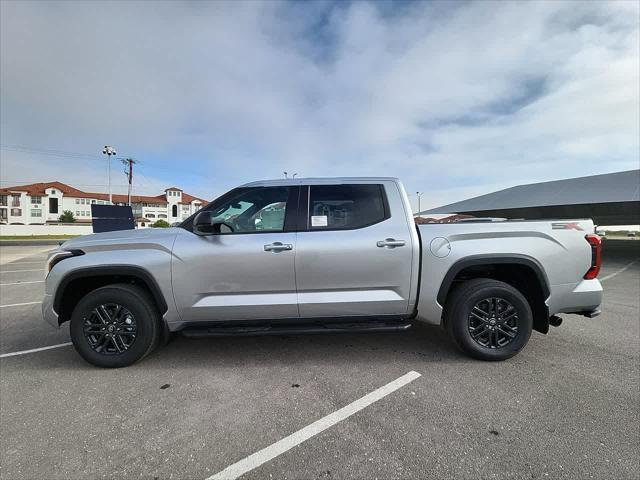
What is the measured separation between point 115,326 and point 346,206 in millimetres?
2640

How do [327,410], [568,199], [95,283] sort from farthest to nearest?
[568,199] < [95,283] < [327,410]

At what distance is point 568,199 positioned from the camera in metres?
18.0

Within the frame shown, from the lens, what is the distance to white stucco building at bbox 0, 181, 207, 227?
7031 cm

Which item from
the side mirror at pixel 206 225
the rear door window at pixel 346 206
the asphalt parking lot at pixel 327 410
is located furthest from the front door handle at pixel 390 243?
the side mirror at pixel 206 225

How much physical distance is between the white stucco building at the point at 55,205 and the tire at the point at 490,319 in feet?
216

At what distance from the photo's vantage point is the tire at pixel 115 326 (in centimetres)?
293

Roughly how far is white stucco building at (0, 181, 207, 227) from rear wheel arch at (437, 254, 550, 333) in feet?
216

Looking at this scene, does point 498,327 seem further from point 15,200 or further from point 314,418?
point 15,200

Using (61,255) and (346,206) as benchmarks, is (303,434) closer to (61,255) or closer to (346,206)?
(346,206)

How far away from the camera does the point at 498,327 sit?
3.07 meters

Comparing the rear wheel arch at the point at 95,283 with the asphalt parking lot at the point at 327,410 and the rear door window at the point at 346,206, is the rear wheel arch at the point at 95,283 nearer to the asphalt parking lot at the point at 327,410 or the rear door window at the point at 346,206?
the asphalt parking lot at the point at 327,410

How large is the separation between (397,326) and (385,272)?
58 centimetres

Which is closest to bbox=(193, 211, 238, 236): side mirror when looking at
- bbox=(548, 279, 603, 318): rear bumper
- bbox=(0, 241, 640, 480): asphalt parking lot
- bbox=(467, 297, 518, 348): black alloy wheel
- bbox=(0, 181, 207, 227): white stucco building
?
bbox=(0, 241, 640, 480): asphalt parking lot

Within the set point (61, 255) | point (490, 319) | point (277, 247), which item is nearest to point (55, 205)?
point (61, 255)
